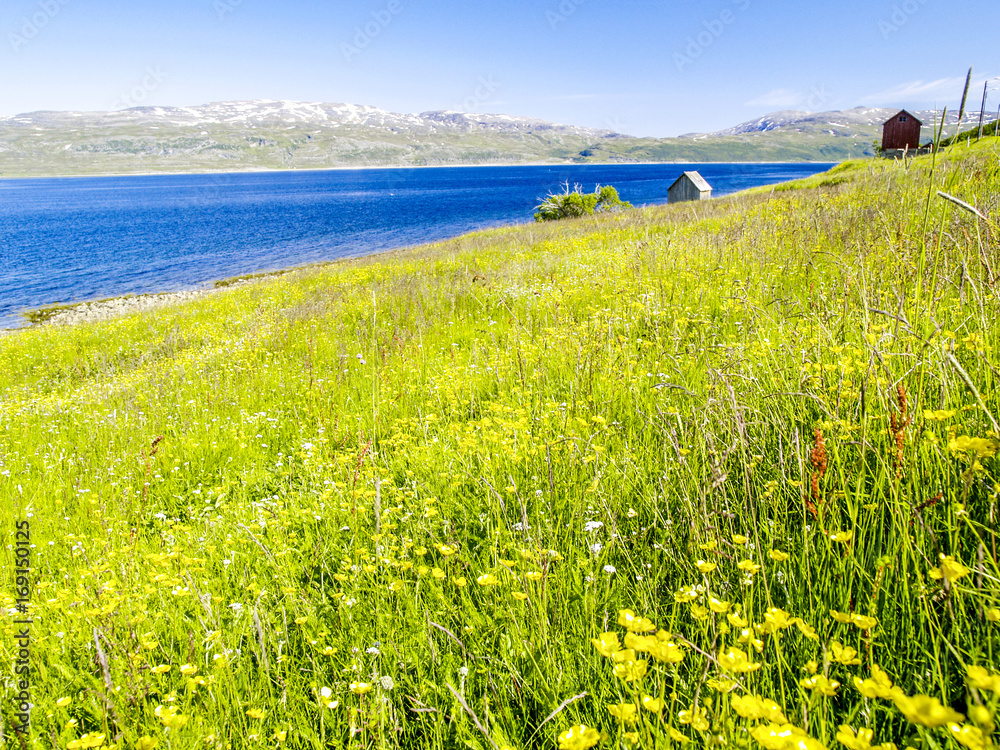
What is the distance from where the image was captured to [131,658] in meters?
2.14

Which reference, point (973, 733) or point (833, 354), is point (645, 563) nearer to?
point (973, 733)

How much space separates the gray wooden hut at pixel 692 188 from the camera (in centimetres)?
4819

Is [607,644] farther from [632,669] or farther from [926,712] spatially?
[926,712]

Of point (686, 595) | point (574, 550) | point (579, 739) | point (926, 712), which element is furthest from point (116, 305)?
point (926, 712)

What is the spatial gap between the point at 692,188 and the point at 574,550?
178 ft

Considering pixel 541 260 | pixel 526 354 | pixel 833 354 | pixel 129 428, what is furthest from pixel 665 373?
pixel 541 260

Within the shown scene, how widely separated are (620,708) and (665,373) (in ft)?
11.0

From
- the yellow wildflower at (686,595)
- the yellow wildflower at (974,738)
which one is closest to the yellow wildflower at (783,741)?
the yellow wildflower at (974,738)

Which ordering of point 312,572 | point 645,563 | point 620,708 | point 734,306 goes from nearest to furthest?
point 620,708, point 645,563, point 312,572, point 734,306

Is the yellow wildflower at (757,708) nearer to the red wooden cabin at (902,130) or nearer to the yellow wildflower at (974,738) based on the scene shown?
the yellow wildflower at (974,738)

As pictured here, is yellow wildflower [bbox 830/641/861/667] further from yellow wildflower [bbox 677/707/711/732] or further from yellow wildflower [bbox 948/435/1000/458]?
yellow wildflower [bbox 948/435/1000/458]

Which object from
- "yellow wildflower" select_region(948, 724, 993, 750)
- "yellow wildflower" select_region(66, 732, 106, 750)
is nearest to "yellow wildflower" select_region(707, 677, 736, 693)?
"yellow wildflower" select_region(948, 724, 993, 750)

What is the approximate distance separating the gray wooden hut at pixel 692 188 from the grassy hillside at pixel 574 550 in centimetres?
4644

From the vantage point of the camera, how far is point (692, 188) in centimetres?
4972
